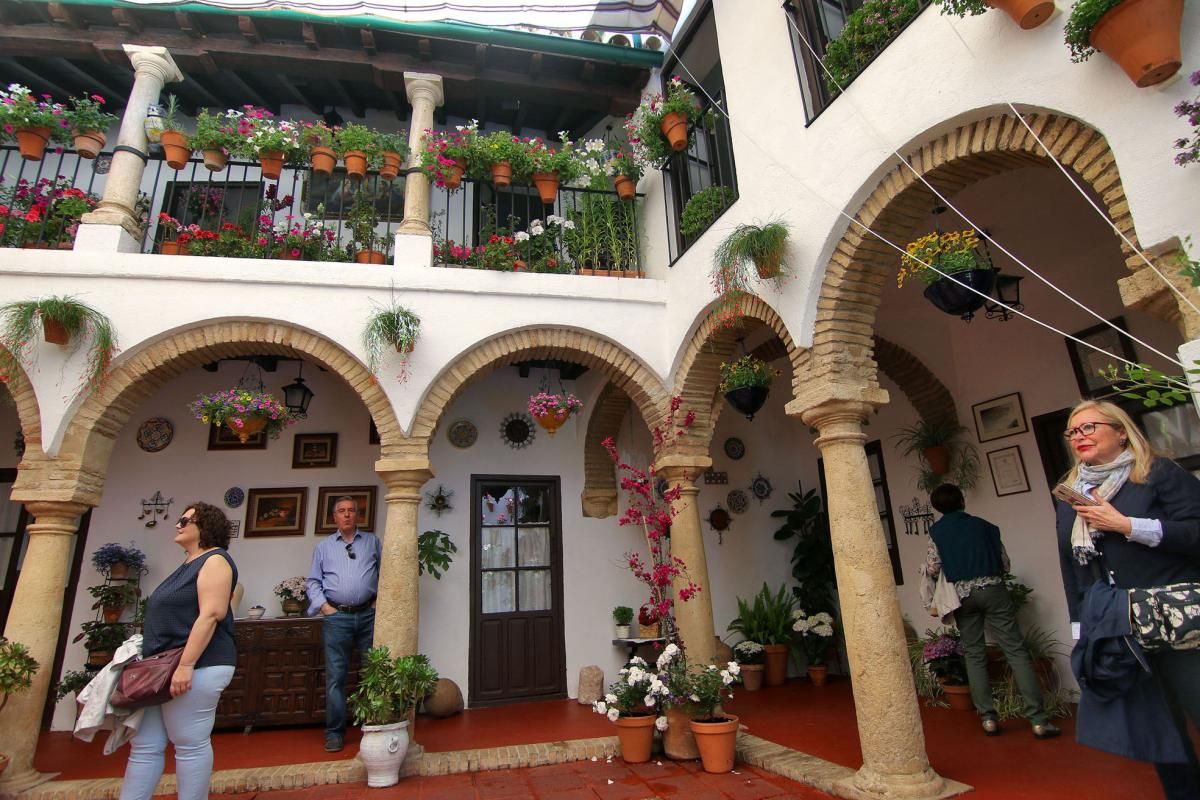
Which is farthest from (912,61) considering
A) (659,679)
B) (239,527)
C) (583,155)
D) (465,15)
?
(239,527)

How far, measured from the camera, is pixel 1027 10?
293 cm

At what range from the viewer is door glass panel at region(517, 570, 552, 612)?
729 centimetres

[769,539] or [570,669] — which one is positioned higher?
[769,539]

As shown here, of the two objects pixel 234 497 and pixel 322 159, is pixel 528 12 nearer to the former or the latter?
pixel 322 159

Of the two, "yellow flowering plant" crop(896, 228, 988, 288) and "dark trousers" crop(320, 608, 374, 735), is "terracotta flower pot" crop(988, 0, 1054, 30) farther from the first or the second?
"dark trousers" crop(320, 608, 374, 735)

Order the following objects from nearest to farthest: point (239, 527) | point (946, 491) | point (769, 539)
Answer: point (946, 491) → point (239, 527) → point (769, 539)

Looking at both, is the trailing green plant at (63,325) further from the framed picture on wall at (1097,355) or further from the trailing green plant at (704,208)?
the framed picture on wall at (1097,355)

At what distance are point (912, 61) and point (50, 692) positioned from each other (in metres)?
8.65

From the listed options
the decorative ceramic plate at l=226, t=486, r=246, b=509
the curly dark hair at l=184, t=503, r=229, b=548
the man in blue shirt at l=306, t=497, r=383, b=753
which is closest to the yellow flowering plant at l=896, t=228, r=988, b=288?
the curly dark hair at l=184, t=503, r=229, b=548

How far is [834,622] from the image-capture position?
7547 mm

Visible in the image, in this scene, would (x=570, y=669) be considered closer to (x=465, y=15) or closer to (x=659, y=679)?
(x=659, y=679)

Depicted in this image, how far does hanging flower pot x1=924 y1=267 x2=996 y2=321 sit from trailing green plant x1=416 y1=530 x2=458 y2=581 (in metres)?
5.17

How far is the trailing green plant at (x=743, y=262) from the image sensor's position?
177 inches

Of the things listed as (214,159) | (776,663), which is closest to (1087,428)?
(776,663)
